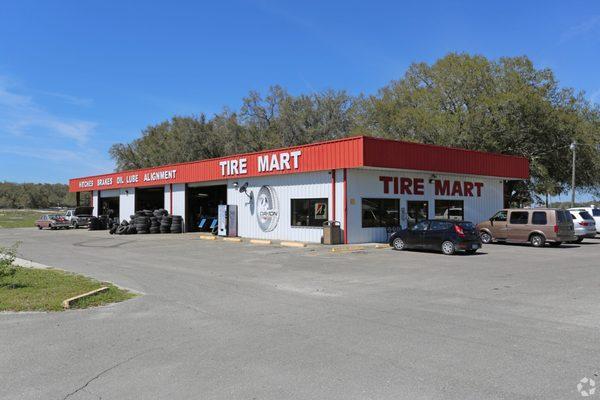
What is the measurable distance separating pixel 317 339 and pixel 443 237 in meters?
14.1

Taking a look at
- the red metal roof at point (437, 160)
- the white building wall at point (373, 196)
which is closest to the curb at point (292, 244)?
the white building wall at point (373, 196)

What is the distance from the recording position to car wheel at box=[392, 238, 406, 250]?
853 inches

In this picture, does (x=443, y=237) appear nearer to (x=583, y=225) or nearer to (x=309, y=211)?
(x=309, y=211)

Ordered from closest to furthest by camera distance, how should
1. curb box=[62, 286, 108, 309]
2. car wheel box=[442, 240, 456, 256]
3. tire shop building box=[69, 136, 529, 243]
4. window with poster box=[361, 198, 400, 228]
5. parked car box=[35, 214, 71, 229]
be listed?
1. curb box=[62, 286, 108, 309]
2. car wheel box=[442, 240, 456, 256]
3. tire shop building box=[69, 136, 529, 243]
4. window with poster box=[361, 198, 400, 228]
5. parked car box=[35, 214, 71, 229]

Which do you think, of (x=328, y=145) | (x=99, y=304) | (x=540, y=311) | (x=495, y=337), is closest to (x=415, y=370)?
(x=495, y=337)

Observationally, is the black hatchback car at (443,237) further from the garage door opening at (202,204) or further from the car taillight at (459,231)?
the garage door opening at (202,204)

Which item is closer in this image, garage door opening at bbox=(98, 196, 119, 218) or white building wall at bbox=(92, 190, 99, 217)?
garage door opening at bbox=(98, 196, 119, 218)

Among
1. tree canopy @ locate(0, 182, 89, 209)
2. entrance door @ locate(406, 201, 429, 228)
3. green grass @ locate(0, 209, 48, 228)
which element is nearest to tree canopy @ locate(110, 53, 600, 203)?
entrance door @ locate(406, 201, 429, 228)

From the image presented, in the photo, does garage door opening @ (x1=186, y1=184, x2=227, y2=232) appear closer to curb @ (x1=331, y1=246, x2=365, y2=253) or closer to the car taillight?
curb @ (x1=331, y1=246, x2=365, y2=253)

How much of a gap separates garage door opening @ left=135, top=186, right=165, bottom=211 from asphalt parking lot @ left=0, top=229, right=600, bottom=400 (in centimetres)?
3243

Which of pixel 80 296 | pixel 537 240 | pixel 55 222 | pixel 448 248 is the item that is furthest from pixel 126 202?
pixel 80 296

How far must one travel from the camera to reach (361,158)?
918 inches

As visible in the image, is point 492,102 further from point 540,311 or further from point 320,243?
point 540,311

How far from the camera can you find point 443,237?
20031 mm
